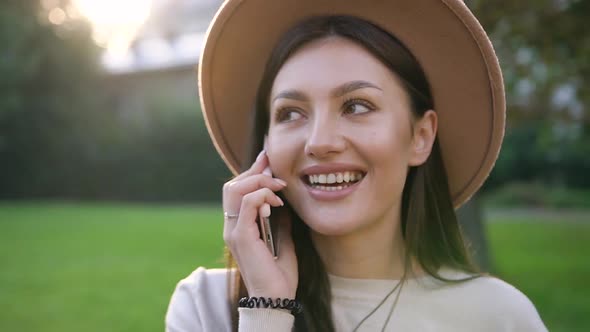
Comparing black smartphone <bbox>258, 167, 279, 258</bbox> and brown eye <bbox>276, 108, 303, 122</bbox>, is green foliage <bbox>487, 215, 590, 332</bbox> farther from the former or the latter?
brown eye <bbox>276, 108, 303, 122</bbox>

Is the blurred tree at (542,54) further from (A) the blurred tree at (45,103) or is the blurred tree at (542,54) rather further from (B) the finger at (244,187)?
(A) the blurred tree at (45,103)

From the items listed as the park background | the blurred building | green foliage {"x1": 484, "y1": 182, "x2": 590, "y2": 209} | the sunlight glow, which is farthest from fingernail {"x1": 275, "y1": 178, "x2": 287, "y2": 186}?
the blurred building

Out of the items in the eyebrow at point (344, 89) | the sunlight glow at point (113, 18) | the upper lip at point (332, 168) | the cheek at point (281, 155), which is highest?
the sunlight glow at point (113, 18)

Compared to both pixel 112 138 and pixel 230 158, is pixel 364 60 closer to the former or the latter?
pixel 230 158

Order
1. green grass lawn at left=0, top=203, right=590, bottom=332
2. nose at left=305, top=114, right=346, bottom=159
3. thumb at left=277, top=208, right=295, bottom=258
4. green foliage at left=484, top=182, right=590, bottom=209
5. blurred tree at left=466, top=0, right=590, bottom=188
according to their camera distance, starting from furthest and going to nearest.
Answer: green foliage at left=484, top=182, right=590, bottom=209
green grass lawn at left=0, top=203, right=590, bottom=332
blurred tree at left=466, top=0, right=590, bottom=188
thumb at left=277, top=208, right=295, bottom=258
nose at left=305, top=114, right=346, bottom=159

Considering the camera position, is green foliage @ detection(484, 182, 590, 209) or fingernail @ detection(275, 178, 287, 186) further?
green foliage @ detection(484, 182, 590, 209)

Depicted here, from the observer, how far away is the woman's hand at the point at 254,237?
1.95 meters

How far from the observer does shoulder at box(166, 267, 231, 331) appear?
2.01 m

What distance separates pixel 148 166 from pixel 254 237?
67.9ft

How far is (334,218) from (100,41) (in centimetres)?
2072

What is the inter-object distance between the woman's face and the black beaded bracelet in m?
0.23

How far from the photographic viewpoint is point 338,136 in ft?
6.31

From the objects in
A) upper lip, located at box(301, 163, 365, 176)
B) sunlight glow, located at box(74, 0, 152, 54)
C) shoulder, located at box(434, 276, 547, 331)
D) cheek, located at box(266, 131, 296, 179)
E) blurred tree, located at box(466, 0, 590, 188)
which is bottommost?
shoulder, located at box(434, 276, 547, 331)

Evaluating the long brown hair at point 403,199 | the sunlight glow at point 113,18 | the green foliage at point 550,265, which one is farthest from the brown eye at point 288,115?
the sunlight glow at point 113,18
